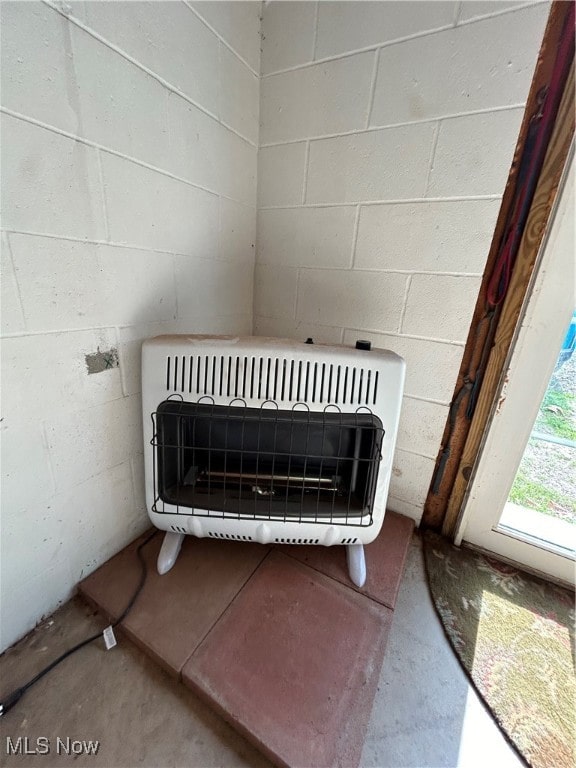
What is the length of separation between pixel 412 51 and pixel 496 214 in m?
0.55

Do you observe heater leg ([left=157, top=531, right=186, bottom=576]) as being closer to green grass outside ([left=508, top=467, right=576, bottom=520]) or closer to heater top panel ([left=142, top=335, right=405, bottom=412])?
heater top panel ([left=142, top=335, right=405, bottom=412])

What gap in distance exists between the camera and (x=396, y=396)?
825 millimetres

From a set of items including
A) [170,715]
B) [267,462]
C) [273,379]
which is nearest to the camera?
[170,715]

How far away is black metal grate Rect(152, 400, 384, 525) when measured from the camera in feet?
2.75

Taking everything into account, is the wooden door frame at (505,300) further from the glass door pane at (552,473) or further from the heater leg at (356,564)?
the heater leg at (356,564)

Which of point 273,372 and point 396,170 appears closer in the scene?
point 273,372

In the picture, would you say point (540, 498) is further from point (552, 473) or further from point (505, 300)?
point (505, 300)

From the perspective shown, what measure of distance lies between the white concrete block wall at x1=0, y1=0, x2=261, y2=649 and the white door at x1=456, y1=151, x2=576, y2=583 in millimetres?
1066

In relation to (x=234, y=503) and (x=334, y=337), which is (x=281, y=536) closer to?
(x=234, y=503)

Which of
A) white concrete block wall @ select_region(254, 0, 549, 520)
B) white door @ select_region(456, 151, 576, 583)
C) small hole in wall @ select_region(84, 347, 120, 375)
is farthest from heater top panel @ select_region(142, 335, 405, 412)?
white door @ select_region(456, 151, 576, 583)

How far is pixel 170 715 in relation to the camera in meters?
0.72

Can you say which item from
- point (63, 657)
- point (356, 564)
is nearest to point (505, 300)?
point (356, 564)

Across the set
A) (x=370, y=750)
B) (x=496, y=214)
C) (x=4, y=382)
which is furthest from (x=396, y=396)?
(x=4, y=382)

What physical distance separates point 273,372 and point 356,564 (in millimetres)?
694
